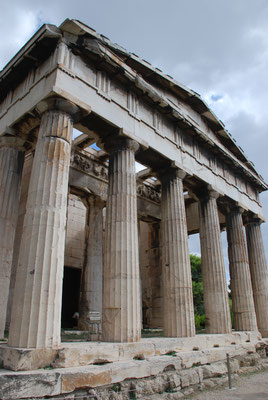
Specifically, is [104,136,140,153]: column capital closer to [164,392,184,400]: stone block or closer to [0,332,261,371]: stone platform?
[0,332,261,371]: stone platform

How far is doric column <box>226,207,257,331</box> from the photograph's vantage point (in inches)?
652

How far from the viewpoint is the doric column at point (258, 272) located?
18750 mm

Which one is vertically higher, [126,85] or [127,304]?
[126,85]

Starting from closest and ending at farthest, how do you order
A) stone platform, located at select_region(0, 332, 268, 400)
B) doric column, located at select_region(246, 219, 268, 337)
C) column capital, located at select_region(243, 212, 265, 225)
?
stone platform, located at select_region(0, 332, 268, 400)
doric column, located at select_region(246, 219, 268, 337)
column capital, located at select_region(243, 212, 265, 225)

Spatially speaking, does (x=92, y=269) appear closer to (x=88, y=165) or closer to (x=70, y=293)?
(x=88, y=165)

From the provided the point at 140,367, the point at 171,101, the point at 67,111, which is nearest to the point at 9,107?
the point at 67,111

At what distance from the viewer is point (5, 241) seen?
34.5 ft

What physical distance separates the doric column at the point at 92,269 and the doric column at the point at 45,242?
704cm

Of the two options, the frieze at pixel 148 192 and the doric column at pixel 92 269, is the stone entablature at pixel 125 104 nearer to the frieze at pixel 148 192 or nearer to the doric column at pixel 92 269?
the frieze at pixel 148 192

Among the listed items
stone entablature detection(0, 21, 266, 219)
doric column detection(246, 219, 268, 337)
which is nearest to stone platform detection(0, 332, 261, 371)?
stone entablature detection(0, 21, 266, 219)

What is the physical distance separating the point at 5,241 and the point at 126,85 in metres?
7.31

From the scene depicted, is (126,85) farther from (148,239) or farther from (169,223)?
(148,239)

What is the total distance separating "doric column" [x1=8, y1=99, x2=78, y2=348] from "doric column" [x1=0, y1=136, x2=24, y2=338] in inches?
91.0

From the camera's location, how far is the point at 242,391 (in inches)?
377
